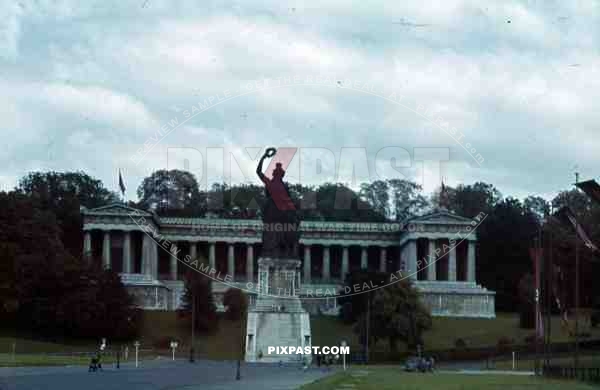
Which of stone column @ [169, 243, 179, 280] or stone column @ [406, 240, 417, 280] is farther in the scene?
stone column @ [169, 243, 179, 280]

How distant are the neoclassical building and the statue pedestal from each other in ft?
135

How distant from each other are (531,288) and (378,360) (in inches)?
1088

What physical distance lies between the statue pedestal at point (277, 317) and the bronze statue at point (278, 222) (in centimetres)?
81

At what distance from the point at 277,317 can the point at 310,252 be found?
2591 inches

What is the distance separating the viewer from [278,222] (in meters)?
69.7

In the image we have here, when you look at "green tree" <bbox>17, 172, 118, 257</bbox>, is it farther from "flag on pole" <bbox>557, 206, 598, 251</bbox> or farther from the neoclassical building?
"flag on pole" <bbox>557, 206, 598, 251</bbox>

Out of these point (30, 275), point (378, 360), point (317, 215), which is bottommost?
point (378, 360)

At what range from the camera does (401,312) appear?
7494cm

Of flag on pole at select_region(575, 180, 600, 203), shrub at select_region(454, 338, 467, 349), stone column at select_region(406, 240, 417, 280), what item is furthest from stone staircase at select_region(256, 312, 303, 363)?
stone column at select_region(406, 240, 417, 280)

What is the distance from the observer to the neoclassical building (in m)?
114

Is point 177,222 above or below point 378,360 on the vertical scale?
above

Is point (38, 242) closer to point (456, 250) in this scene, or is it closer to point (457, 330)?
point (457, 330)

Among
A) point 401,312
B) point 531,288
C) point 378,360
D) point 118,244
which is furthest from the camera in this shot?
point 118,244

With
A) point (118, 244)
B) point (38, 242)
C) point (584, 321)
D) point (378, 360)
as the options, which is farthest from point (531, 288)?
point (118, 244)
